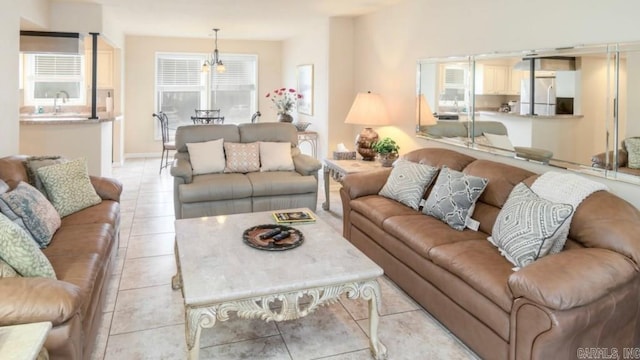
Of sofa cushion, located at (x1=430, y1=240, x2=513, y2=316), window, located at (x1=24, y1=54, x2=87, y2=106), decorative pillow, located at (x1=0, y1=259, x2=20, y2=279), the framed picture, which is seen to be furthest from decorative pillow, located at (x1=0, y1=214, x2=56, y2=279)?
window, located at (x1=24, y1=54, x2=87, y2=106)

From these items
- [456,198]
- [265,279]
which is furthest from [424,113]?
[265,279]

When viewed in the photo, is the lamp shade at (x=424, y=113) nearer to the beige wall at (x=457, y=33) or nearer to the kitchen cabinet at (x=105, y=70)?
the beige wall at (x=457, y=33)

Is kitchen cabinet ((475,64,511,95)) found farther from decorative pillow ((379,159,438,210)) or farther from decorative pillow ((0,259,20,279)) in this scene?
decorative pillow ((0,259,20,279))

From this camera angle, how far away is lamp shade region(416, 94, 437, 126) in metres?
4.68

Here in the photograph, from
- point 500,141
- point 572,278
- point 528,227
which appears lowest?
point 572,278

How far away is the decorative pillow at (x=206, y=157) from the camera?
484 centimetres

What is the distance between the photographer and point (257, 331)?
8.59 ft

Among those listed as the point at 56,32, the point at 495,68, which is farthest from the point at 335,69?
the point at 56,32

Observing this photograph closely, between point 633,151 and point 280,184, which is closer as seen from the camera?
point 633,151

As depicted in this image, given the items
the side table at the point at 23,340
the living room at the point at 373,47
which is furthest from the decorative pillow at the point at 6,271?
the living room at the point at 373,47

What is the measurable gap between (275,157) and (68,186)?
2237mm

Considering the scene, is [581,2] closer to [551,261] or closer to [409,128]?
[551,261]

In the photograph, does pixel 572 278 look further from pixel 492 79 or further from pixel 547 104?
pixel 492 79

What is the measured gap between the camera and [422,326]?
106 inches
